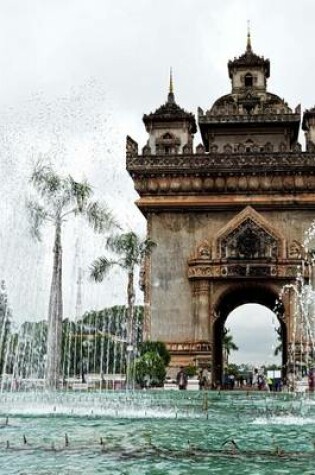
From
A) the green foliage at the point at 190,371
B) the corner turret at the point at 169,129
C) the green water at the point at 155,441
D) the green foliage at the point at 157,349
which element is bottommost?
the green water at the point at 155,441

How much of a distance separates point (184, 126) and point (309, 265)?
10245mm

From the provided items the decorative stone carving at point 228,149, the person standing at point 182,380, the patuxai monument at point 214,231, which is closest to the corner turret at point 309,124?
the patuxai monument at point 214,231

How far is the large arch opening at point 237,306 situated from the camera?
116 feet

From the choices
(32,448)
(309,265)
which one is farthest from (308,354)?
(32,448)

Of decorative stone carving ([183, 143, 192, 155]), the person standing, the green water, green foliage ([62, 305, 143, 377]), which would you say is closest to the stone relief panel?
decorative stone carving ([183, 143, 192, 155])

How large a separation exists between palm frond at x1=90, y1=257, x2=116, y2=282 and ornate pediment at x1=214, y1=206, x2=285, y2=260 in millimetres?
5937

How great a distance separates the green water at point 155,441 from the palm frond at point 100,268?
14.8m

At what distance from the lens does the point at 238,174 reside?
116 feet

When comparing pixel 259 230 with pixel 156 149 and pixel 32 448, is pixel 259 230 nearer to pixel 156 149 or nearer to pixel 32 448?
pixel 156 149

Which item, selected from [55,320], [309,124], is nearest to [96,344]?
[309,124]

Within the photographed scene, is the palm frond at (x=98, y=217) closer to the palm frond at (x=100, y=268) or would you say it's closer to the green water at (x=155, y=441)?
the palm frond at (x=100, y=268)

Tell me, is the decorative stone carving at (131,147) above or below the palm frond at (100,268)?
above

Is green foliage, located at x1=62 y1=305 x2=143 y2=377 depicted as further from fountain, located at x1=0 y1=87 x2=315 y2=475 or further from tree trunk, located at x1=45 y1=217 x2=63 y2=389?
fountain, located at x1=0 y1=87 x2=315 y2=475

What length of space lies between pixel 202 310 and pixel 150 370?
6458mm
